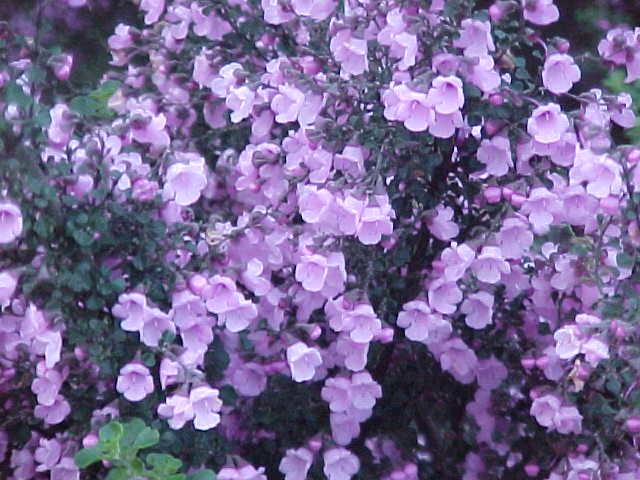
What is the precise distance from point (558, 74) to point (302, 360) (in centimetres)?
67

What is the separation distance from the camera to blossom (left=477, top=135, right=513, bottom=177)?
199 cm

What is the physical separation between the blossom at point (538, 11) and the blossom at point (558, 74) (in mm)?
77

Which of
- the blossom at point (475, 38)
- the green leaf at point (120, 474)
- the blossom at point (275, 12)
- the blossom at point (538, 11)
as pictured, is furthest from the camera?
the blossom at point (275, 12)

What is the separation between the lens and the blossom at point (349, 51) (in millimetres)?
1955

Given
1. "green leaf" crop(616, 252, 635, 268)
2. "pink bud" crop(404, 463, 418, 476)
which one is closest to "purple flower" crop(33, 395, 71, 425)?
"pink bud" crop(404, 463, 418, 476)

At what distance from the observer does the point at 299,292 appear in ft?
6.64

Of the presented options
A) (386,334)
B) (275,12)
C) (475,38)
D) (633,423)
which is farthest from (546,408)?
(275,12)

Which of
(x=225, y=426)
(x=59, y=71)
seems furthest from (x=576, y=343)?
(x=59, y=71)

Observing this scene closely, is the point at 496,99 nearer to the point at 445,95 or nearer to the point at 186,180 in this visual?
the point at 445,95

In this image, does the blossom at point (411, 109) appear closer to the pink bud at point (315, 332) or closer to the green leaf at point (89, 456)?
the pink bud at point (315, 332)

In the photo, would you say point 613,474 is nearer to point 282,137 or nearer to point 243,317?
point 243,317

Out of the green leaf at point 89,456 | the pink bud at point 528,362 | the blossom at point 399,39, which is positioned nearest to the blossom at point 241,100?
the blossom at point 399,39

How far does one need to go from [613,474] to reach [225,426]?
2.31ft

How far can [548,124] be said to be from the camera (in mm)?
1938
